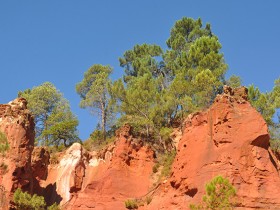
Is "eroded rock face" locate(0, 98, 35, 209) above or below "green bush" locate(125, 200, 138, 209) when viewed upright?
above

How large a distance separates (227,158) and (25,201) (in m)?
12.5

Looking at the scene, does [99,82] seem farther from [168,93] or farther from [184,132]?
[184,132]

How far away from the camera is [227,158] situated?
3019 cm

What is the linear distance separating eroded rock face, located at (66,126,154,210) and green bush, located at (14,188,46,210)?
4.28 m

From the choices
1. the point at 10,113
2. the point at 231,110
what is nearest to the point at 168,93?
the point at 231,110

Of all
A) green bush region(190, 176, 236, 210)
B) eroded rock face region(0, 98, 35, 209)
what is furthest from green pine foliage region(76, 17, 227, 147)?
green bush region(190, 176, 236, 210)

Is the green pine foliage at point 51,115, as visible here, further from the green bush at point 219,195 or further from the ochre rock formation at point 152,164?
the green bush at point 219,195

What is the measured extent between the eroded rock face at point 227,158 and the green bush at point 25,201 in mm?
7486

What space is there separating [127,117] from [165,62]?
47.3 feet

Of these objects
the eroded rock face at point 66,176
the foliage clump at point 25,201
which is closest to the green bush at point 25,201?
the foliage clump at point 25,201

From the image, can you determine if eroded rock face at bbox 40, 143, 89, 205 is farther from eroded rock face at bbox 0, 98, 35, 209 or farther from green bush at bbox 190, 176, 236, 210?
green bush at bbox 190, 176, 236, 210

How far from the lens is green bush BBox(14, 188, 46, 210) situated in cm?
3075

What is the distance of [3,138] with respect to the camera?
79.9 feet

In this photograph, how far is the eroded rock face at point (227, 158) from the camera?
28875 mm
